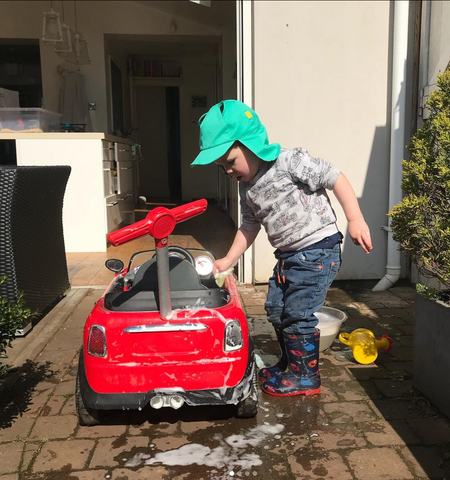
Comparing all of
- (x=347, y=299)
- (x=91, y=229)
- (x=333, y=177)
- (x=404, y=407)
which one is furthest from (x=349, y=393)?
(x=91, y=229)

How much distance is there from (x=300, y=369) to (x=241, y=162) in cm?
102

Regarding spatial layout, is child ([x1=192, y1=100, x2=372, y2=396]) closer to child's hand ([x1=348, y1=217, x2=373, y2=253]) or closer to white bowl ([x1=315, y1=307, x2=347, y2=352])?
child's hand ([x1=348, y1=217, x2=373, y2=253])

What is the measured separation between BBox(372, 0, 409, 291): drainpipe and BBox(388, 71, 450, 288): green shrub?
186cm

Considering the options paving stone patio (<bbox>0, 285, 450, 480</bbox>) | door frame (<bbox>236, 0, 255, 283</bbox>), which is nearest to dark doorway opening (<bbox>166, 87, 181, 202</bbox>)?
door frame (<bbox>236, 0, 255, 283</bbox>)

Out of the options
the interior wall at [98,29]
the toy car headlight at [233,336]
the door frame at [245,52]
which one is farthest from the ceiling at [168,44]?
the toy car headlight at [233,336]

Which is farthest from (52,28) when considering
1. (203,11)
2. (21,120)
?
(203,11)

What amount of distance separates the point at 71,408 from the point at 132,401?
504mm

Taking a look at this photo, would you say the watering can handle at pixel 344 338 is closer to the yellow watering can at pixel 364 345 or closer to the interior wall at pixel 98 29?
the yellow watering can at pixel 364 345

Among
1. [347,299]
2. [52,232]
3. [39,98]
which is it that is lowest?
[347,299]

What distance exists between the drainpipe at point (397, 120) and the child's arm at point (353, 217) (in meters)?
2.01

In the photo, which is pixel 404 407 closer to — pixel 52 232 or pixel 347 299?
pixel 347 299

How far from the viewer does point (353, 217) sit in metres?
2.25

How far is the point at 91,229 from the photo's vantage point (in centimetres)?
585

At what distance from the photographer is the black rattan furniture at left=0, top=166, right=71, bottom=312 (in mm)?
2942
